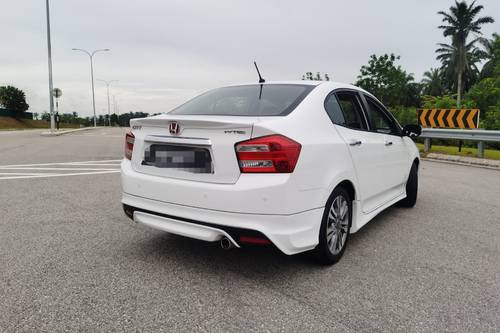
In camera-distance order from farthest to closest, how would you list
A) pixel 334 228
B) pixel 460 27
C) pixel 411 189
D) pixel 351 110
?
pixel 460 27 < pixel 411 189 < pixel 351 110 < pixel 334 228

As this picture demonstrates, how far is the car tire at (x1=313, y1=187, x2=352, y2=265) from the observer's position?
315 centimetres

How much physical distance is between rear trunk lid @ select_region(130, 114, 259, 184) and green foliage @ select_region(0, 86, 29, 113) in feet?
214

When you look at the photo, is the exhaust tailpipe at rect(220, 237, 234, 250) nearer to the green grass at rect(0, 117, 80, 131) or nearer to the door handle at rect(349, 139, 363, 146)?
the door handle at rect(349, 139, 363, 146)

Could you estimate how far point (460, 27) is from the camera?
176 ft

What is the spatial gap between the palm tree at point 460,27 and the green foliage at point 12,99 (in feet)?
202

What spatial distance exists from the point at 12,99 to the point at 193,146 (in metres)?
67.4

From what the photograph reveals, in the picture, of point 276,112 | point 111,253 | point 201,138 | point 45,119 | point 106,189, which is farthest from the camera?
point 45,119

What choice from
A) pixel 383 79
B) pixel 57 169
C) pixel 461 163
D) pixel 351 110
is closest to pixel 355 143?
pixel 351 110

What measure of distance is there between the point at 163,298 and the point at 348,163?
6.06ft

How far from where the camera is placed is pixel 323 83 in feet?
12.3

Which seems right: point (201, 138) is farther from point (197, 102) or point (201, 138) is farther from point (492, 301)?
point (492, 301)

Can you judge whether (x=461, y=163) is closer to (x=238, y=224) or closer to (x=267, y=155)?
(x=267, y=155)

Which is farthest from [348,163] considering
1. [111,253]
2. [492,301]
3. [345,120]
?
[111,253]

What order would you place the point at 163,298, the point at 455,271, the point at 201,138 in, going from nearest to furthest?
the point at 163,298 < the point at 201,138 < the point at 455,271
